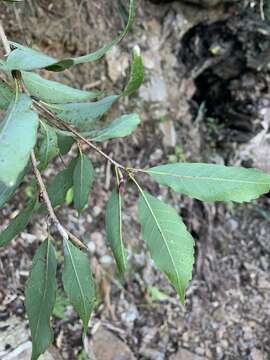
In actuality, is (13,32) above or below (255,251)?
above

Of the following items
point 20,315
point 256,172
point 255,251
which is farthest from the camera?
point 255,251

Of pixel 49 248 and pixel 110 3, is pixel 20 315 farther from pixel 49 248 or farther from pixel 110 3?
pixel 110 3

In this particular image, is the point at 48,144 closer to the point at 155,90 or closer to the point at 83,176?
the point at 83,176

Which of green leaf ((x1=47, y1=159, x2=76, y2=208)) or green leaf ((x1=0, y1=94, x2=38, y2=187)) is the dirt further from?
green leaf ((x1=0, y1=94, x2=38, y2=187))

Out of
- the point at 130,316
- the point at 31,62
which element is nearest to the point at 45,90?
the point at 31,62

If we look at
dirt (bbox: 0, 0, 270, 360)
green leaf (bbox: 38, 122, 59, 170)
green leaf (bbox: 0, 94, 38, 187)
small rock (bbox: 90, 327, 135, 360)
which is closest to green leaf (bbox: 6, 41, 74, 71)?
green leaf (bbox: 0, 94, 38, 187)

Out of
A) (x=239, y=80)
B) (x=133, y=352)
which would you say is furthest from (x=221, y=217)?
(x=133, y=352)
